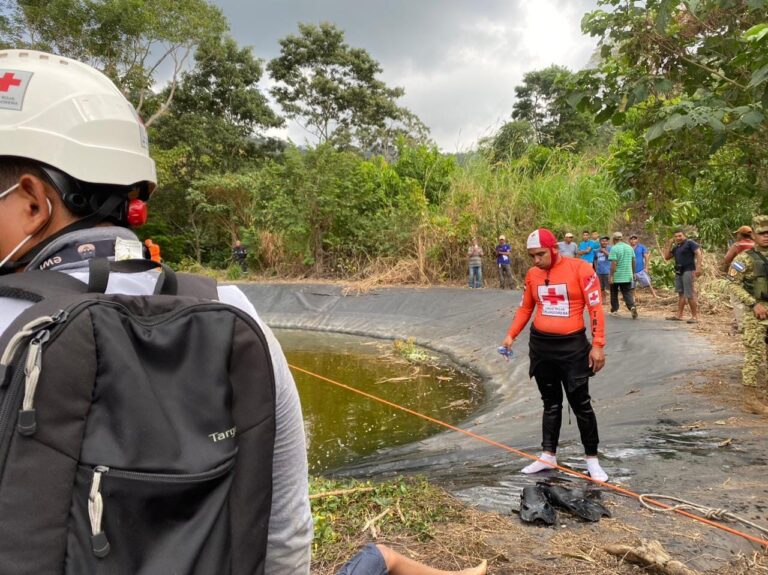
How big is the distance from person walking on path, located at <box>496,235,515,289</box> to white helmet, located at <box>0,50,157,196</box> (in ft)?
40.2

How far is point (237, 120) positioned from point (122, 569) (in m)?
22.5

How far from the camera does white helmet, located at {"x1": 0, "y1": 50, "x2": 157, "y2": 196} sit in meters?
0.80

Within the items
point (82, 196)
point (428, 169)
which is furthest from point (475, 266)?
point (82, 196)

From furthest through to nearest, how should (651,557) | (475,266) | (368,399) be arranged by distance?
(475,266) < (368,399) < (651,557)

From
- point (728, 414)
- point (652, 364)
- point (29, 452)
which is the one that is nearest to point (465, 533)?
point (29, 452)

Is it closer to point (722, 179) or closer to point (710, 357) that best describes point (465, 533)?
point (722, 179)

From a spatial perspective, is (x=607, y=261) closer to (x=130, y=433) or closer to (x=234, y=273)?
(x=130, y=433)

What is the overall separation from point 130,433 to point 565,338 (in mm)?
3179

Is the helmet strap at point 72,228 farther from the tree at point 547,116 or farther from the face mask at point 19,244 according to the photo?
the tree at point 547,116

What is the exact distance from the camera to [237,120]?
2139 cm

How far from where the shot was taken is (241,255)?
707 inches

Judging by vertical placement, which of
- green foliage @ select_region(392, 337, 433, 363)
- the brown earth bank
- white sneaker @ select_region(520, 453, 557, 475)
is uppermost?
the brown earth bank

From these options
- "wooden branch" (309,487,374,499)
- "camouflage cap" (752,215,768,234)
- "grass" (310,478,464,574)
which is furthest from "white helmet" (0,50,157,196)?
"camouflage cap" (752,215,768,234)

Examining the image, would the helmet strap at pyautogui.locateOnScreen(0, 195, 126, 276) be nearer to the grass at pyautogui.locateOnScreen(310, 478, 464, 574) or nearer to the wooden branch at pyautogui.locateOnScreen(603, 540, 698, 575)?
the grass at pyautogui.locateOnScreen(310, 478, 464, 574)
